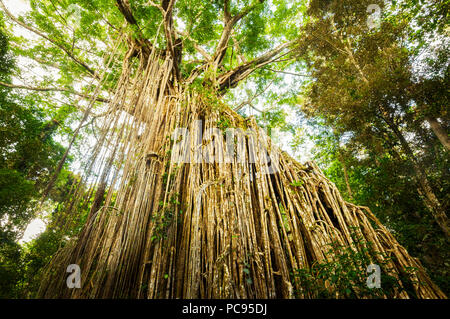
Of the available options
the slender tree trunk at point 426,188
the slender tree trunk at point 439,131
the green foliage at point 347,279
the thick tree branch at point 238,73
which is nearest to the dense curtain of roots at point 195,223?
the green foliage at point 347,279

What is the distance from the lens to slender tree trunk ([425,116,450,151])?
7.99 feet

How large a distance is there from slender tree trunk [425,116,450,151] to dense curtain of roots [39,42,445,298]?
159 cm

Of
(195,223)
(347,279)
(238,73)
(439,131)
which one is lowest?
(347,279)

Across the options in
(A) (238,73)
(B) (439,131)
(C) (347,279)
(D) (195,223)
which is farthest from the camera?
(A) (238,73)

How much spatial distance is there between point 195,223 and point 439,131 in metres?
3.64

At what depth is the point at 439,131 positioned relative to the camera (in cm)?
251

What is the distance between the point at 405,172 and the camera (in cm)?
259

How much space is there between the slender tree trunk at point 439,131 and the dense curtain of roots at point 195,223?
1594 millimetres

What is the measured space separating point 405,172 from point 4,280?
225 inches

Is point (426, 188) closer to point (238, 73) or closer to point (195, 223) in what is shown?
point (195, 223)

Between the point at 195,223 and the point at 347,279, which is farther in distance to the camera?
the point at 195,223

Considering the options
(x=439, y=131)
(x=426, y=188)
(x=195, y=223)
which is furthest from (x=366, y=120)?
(x=195, y=223)
